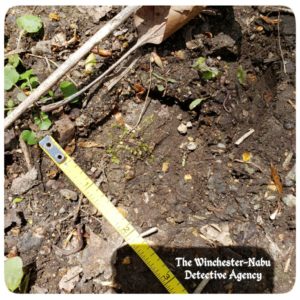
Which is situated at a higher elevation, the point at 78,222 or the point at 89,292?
the point at 78,222

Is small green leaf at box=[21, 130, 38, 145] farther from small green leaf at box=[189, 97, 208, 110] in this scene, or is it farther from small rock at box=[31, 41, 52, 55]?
small green leaf at box=[189, 97, 208, 110]

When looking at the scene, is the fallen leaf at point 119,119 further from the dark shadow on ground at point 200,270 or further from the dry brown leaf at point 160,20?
the dark shadow on ground at point 200,270

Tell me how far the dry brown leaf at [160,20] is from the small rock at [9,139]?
0.86 meters

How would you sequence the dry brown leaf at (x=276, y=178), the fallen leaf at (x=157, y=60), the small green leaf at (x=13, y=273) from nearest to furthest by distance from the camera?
the small green leaf at (x=13, y=273) < the dry brown leaf at (x=276, y=178) < the fallen leaf at (x=157, y=60)

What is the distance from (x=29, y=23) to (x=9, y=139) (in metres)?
0.64

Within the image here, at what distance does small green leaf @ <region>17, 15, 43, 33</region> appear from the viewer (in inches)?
93.5

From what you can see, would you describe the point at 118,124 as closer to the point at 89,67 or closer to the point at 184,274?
the point at 89,67

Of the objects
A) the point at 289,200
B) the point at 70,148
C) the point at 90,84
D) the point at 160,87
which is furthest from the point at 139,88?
the point at 289,200

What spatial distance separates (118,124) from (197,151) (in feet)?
1.49

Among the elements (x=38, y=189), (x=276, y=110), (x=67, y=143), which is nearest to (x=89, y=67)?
(x=67, y=143)

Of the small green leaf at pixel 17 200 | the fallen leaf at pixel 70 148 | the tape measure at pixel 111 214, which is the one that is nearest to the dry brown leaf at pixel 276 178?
the tape measure at pixel 111 214

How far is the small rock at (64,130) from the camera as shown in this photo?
2.32m

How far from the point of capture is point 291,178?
227 cm
